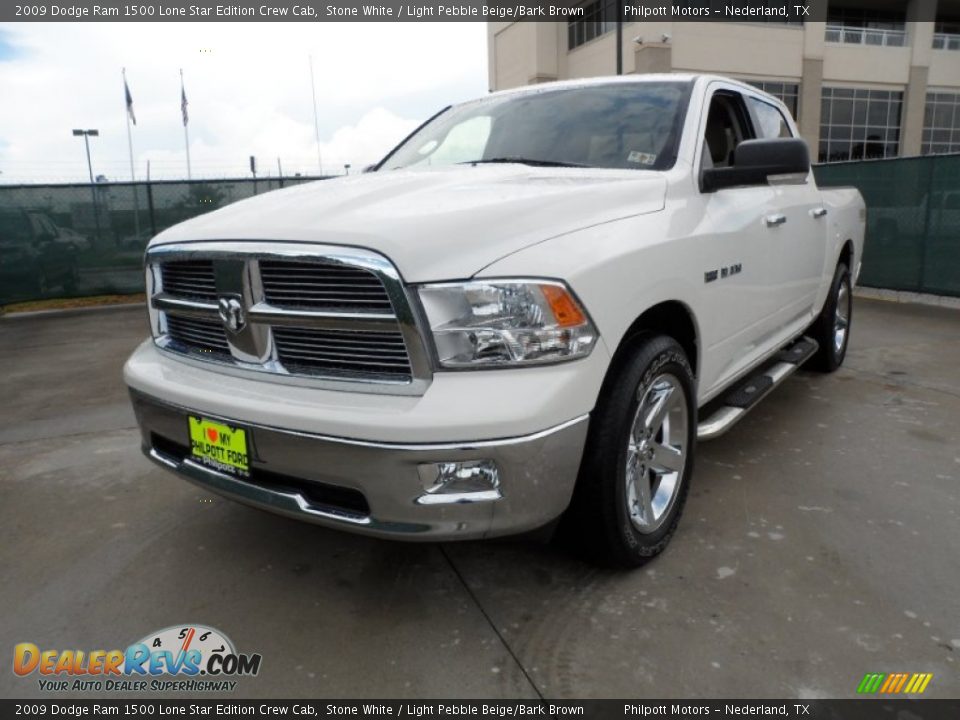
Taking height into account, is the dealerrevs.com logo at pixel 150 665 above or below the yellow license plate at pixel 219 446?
below

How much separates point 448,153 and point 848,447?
2.58 metres

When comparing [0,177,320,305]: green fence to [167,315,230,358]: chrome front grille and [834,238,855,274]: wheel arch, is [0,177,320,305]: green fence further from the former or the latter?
[167,315,230,358]: chrome front grille

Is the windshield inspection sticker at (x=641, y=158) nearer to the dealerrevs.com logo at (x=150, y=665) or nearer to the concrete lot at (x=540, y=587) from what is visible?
the concrete lot at (x=540, y=587)

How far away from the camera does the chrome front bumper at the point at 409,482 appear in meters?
1.95

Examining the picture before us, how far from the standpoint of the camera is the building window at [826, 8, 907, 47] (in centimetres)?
2991

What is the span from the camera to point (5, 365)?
6691mm

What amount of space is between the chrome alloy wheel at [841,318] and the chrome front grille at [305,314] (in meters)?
4.24

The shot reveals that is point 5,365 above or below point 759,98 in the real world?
below

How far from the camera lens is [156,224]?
11.9 m

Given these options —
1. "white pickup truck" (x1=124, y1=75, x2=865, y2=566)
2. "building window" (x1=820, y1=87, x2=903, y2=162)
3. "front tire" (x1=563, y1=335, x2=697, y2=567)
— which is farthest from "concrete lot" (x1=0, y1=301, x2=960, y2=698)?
"building window" (x1=820, y1=87, x2=903, y2=162)

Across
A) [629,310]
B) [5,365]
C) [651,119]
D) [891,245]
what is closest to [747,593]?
[629,310]
